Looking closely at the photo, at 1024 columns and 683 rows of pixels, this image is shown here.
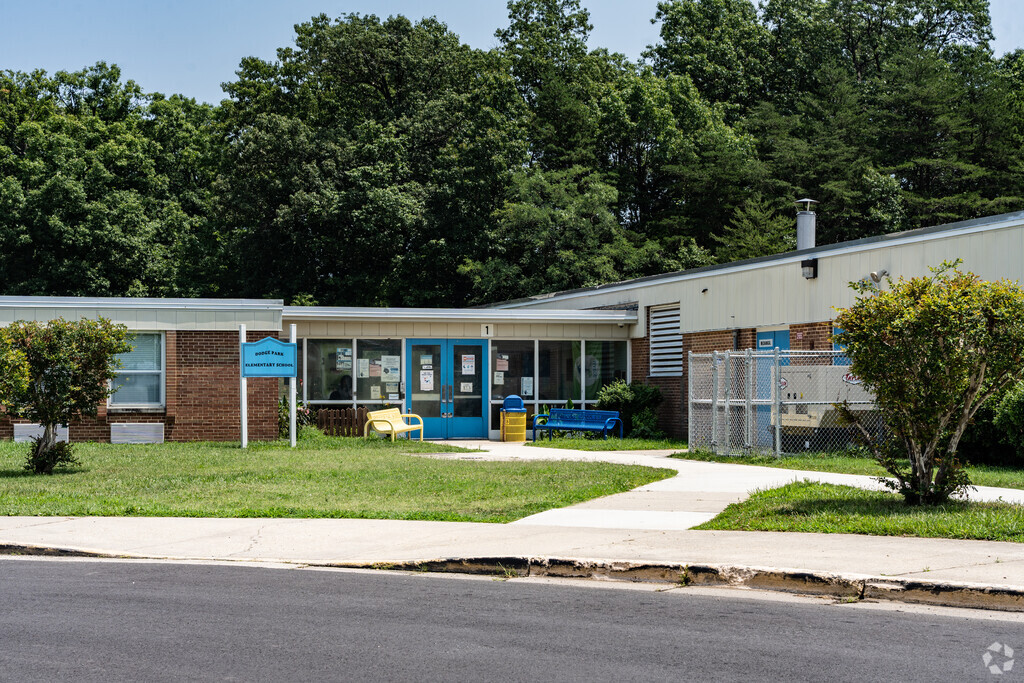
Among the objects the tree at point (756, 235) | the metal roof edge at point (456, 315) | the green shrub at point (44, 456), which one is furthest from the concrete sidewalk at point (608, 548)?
the tree at point (756, 235)

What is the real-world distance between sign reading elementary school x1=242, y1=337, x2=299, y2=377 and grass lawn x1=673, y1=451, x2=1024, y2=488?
7.74 metres

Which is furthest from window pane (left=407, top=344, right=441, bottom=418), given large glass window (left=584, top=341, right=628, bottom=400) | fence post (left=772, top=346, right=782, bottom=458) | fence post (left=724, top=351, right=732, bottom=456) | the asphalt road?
the asphalt road

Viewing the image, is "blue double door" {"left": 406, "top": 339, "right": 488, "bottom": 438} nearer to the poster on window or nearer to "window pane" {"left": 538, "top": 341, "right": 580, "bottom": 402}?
the poster on window

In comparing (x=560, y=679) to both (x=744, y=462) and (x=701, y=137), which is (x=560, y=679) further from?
(x=701, y=137)

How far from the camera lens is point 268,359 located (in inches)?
855

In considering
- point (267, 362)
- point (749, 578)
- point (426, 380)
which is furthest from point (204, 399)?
point (749, 578)

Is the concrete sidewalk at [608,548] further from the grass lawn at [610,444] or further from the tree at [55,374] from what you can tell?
the grass lawn at [610,444]

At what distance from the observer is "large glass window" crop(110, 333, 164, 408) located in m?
22.8

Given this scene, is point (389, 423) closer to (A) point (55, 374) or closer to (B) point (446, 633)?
(A) point (55, 374)

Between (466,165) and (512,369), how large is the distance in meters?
18.2

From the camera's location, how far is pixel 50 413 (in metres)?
16.3

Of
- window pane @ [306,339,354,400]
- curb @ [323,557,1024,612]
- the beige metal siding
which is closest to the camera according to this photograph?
curb @ [323,557,1024,612]

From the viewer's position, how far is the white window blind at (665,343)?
84.7ft

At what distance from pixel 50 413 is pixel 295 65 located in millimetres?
39205
